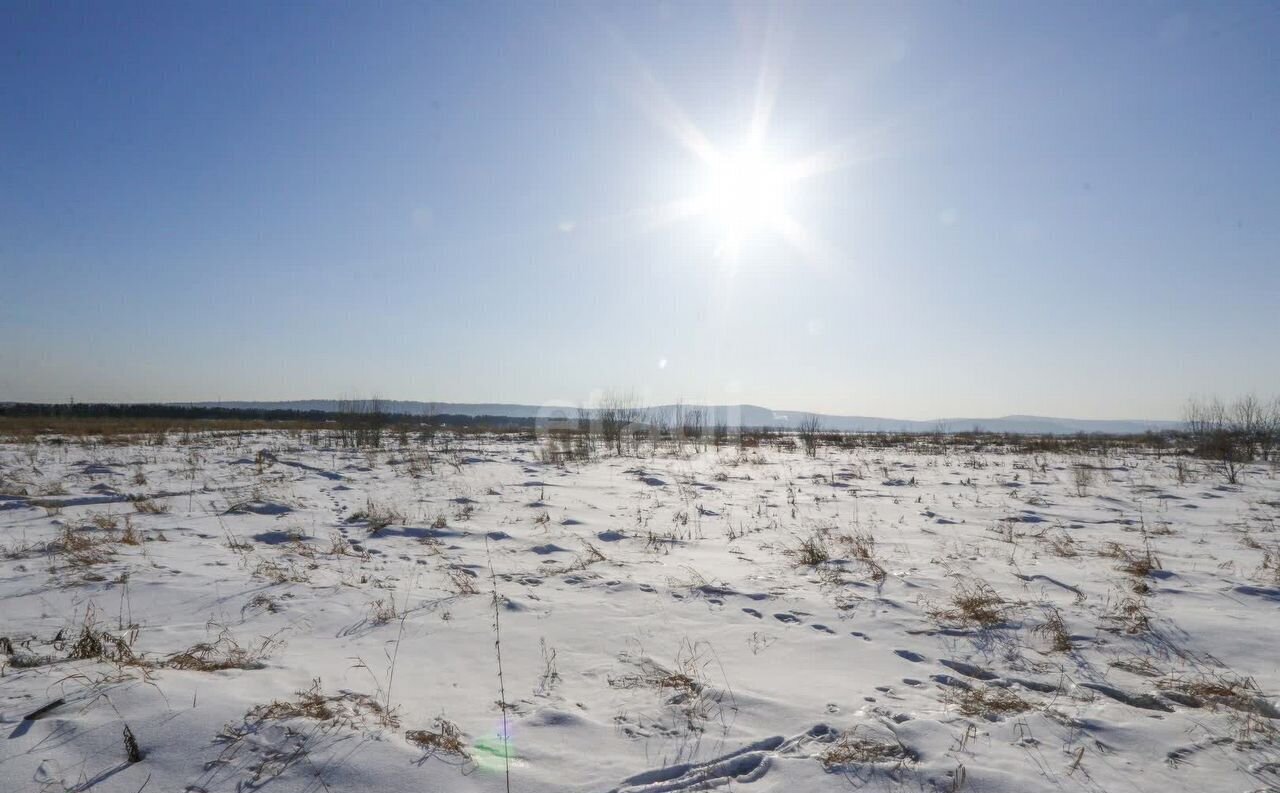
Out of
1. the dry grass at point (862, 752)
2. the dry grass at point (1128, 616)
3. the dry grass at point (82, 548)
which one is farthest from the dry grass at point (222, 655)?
the dry grass at point (1128, 616)

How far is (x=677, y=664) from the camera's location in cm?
319

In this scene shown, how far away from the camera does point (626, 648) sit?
341 cm

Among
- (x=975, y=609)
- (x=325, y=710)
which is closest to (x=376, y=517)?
(x=325, y=710)

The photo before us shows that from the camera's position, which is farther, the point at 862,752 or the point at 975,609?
the point at 975,609

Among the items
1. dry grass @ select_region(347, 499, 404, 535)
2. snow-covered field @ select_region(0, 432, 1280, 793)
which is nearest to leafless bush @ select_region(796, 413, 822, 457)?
snow-covered field @ select_region(0, 432, 1280, 793)

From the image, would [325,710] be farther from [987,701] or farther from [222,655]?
[987,701]

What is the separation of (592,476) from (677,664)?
861 cm

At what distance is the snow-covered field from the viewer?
2131 millimetres

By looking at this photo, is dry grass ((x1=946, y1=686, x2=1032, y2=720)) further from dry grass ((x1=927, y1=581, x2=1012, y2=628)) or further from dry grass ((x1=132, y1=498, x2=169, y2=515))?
dry grass ((x1=132, y1=498, x2=169, y2=515))

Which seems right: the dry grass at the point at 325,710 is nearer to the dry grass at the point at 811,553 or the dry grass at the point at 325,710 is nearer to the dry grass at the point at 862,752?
the dry grass at the point at 862,752

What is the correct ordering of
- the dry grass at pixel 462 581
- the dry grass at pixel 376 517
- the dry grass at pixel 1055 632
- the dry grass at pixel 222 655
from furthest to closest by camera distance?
the dry grass at pixel 376 517 → the dry grass at pixel 462 581 → the dry grass at pixel 1055 632 → the dry grass at pixel 222 655

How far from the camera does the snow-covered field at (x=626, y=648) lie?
6.99 ft

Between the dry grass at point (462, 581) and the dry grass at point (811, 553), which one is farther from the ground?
the dry grass at point (811, 553)

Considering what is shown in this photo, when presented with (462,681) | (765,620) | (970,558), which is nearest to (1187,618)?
(970,558)
